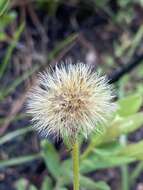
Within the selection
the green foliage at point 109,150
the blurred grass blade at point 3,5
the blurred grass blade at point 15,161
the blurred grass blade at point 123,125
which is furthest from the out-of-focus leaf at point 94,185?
the blurred grass blade at point 3,5

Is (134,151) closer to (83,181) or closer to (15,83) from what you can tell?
(83,181)

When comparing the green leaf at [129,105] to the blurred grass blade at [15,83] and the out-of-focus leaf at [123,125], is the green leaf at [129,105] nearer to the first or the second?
the out-of-focus leaf at [123,125]

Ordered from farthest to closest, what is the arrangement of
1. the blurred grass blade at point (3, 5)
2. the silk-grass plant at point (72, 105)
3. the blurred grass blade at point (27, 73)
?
the blurred grass blade at point (27, 73) < the blurred grass blade at point (3, 5) < the silk-grass plant at point (72, 105)

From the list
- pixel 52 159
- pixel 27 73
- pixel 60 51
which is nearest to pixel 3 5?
pixel 52 159

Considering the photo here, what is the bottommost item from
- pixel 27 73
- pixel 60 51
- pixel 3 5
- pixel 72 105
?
pixel 72 105

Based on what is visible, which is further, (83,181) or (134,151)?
(83,181)

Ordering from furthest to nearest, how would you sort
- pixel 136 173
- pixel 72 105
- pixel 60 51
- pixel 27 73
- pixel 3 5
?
pixel 60 51, pixel 27 73, pixel 136 173, pixel 3 5, pixel 72 105
